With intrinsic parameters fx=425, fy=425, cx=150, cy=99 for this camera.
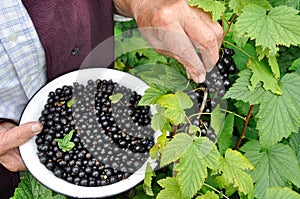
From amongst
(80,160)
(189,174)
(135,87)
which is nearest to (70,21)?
(135,87)

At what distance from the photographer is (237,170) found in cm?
90

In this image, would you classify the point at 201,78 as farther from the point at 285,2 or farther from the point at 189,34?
the point at 285,2

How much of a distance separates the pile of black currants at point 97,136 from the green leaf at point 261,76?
28 cm

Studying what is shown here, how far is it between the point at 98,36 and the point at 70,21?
0.77ft

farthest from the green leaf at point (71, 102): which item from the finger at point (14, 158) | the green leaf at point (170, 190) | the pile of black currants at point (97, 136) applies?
the green leaf at point (170, 190)

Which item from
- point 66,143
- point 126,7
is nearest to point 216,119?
point 66,143

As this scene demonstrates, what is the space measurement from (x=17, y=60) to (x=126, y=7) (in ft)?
1.16

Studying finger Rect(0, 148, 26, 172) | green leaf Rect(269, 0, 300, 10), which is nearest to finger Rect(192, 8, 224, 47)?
green leaf Rect(269, 0, 300, 10)

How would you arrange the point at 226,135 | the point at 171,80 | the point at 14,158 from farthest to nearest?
the point at 14,158 → the point at 226,135 → the point at 171,80

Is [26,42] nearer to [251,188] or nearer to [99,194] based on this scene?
[99,194]

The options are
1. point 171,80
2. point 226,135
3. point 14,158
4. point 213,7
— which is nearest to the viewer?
point 213,7

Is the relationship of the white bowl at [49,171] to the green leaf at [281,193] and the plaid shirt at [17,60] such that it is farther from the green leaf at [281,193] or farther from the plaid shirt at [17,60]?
the green leaf at [281,193]

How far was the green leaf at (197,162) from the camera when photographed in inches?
32.7

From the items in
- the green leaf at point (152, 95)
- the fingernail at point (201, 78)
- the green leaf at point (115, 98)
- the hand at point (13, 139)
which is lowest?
the hand at point (13, 139)
